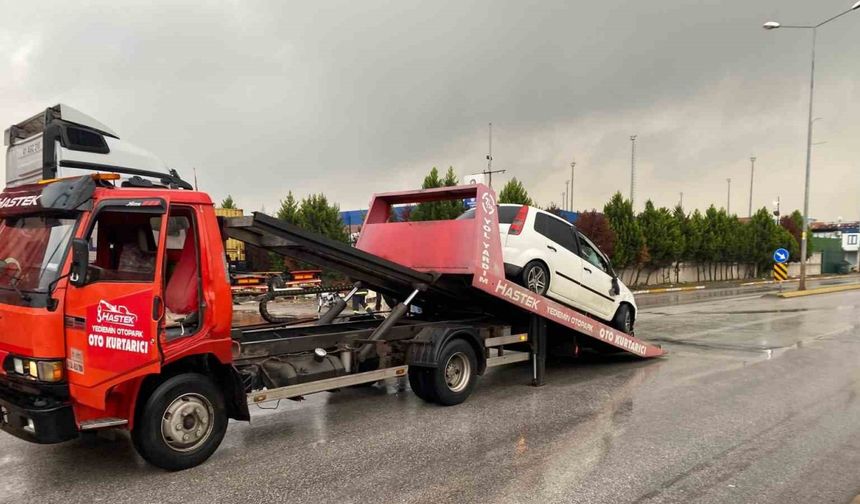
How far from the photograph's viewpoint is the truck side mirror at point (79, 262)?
3.99m

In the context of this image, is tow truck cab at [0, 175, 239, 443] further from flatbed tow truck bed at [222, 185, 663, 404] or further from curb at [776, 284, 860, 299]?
curb at [776, 284, 860, 299]

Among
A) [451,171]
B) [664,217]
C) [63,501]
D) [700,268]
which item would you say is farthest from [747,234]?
[63,501]

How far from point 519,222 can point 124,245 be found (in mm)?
5069

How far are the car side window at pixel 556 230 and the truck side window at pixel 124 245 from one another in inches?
204

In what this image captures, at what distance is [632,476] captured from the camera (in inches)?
179

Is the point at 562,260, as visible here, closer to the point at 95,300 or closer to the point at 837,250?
the point at 95,300

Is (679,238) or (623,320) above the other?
(679,238)

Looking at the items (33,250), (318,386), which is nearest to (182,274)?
(33,250)

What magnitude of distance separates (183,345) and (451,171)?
2389cm

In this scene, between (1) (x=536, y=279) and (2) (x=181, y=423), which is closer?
(2) (x=181, y=423)

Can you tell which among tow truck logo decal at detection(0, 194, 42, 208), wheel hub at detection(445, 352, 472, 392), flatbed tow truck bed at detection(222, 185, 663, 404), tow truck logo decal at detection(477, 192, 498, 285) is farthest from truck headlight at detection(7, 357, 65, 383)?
tow truck logo decal at detection(477, 192, 498, 285)

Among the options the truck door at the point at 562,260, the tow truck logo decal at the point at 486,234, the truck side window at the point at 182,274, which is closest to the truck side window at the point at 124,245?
the truck side window at the point at 182,274

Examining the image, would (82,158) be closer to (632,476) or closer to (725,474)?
(632,476)

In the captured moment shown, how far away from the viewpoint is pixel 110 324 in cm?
413
